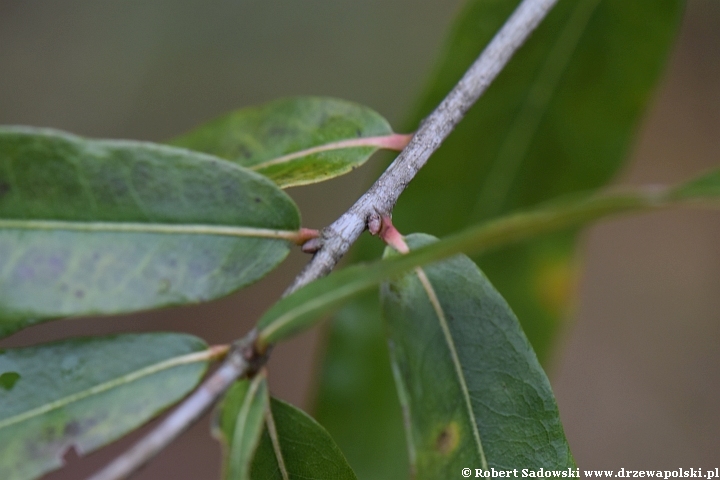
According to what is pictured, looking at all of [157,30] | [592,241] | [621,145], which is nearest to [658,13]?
[621,145]

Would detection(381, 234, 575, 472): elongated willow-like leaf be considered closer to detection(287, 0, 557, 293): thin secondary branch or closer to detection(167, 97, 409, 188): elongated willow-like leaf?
detection(287, 0, 557, 293): thin secondary branch

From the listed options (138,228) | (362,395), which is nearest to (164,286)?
(138,228)

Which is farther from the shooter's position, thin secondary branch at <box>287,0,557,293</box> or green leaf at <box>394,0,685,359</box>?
green leaf at <box>394,0,685,359</box>

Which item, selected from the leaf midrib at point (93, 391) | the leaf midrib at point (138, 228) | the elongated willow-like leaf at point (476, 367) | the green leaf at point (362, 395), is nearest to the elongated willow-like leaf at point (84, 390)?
the leaf midrib at point (93, 391)

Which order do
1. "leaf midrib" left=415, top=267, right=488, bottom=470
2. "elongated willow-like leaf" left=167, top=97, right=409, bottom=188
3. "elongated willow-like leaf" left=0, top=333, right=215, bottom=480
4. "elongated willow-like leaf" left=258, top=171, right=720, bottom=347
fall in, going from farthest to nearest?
1. "elongated willow-like leaf" left=167, top=97, right=409, bottom=188
2. "leaf midrib" left=415, top=267, right=488, bottom=470
3. "elongated willow-like leaf" left=0, top=333, right=215, bottom=480
4. "elongated willow-like leaf" left=258, top=171, right=720, bottom=347

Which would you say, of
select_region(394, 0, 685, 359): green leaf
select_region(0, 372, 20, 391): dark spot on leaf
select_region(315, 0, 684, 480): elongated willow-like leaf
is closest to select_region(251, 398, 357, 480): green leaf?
select_region(0, 372, 20, 391): dark spot on leaf

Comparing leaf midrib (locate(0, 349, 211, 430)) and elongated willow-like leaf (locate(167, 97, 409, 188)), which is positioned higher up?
elongated willow-like leaf (locate(167, 97, 409, 188))
